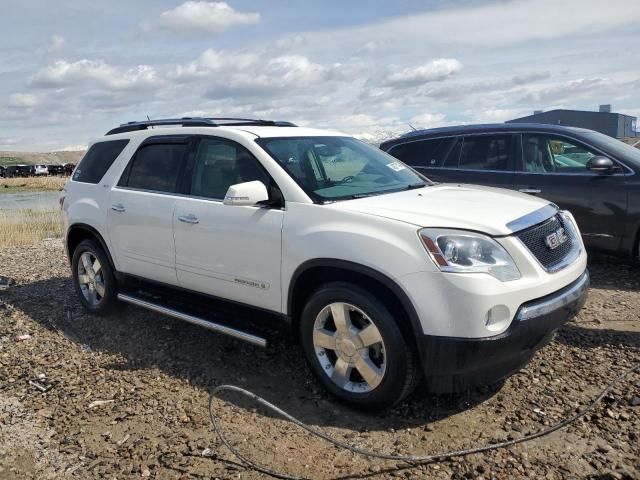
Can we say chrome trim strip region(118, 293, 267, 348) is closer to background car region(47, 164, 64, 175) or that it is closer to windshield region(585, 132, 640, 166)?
windshield region(585, 132, 640, 166)

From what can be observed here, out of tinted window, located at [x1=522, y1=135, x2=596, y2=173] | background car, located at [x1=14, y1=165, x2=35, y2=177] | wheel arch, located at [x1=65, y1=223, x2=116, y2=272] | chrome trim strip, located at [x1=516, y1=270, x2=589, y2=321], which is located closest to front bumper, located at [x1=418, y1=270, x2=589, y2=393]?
chrome trim strip, located at [x1=516, y1=270, x2=589, y2=321]

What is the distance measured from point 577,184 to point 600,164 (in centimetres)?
35

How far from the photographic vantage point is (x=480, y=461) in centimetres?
308

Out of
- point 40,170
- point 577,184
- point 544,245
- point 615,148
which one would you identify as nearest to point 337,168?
point 544,245

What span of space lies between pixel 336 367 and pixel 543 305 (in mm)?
1317

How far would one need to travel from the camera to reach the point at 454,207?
371 centimetres

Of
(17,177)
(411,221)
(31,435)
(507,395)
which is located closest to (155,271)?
(31,435)

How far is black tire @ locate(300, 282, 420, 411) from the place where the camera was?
3.37 metres

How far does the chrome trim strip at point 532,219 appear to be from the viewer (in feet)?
11.4

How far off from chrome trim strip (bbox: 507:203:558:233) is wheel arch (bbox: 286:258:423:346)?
78cm

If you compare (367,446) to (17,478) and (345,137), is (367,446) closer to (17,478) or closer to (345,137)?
(17,478)

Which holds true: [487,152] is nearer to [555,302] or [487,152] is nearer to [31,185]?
[555,302]

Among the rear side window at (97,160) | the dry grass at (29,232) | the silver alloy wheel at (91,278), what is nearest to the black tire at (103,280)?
the silver alloy wheel at (91,278)

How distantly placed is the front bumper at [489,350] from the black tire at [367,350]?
122 millimetres
